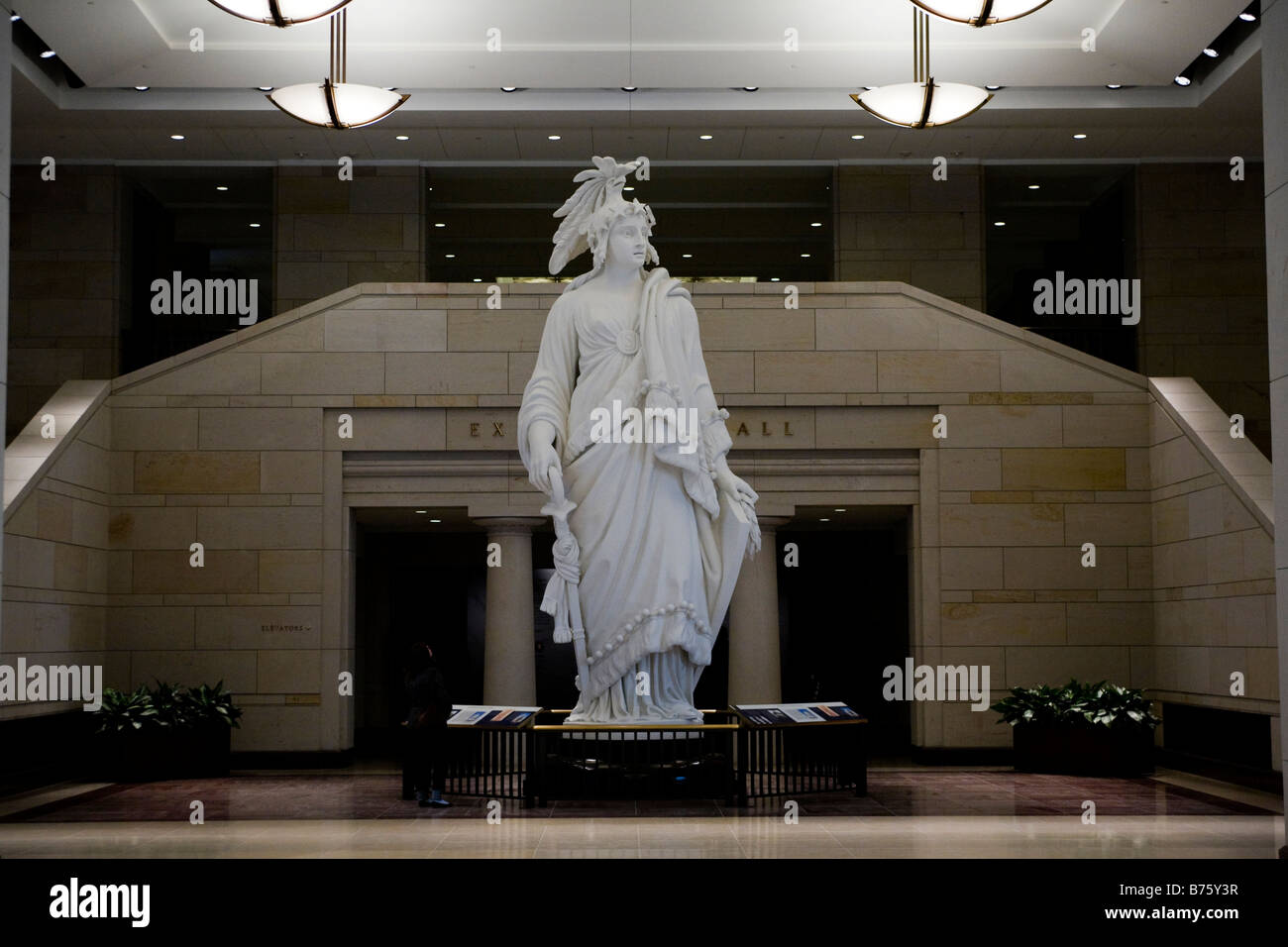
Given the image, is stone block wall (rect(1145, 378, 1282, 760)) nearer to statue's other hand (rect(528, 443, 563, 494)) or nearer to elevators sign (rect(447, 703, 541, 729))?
elevators sign (rect(447, 703, 541, 729))

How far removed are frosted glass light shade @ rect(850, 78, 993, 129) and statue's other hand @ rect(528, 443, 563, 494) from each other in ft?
18.4

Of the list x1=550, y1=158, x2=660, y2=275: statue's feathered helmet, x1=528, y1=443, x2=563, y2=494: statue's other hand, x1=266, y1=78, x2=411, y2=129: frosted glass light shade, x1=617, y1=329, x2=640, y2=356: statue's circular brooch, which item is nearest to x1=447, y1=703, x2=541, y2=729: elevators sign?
x1=528, y1=443, x2=563, y2=494: statue's other hand

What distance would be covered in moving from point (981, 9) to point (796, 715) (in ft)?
17.0

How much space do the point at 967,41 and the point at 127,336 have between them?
1135 cm

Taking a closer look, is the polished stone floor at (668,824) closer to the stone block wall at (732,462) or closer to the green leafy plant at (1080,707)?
the green leafy plant at (1080,707)

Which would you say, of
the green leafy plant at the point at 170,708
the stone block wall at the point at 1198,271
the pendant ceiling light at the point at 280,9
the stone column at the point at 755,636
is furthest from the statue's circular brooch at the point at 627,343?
the stone block wall at the point at 1198,271

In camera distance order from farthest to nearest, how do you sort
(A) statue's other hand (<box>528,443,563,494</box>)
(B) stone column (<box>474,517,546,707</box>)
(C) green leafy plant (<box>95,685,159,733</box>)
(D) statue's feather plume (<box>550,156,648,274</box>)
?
(B) stone column (<box>474,517,546,707</box>), (C) green leafy plant (<box>95,685,159,733</box>), (D) statue's feather plume (<box>550,156,648,274</box>), (A) statue's other hand (<box>528,443,563,494</box>)

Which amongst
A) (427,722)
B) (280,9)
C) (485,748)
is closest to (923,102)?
(280,9)

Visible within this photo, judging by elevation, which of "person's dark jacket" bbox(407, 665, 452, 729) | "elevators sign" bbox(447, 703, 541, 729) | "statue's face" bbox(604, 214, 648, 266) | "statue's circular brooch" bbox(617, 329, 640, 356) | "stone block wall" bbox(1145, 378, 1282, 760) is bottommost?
"elevators sign" bbox(447, 703, 541, 729)

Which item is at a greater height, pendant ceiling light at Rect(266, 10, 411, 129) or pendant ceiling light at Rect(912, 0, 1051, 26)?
pendant ceiling light at Rect(266, 10, 411, 129)

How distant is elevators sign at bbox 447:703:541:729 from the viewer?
9062 mm

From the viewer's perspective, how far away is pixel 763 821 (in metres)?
8.28
